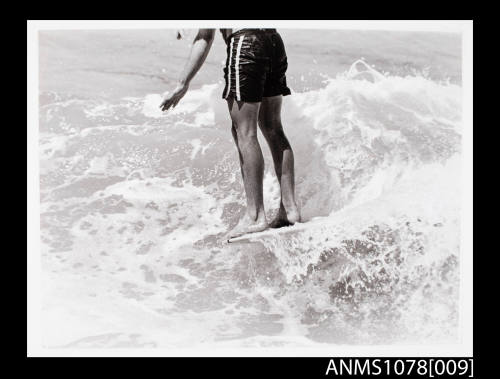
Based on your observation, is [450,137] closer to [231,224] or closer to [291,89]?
[291,89]

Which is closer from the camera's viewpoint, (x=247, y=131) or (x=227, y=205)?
(x=247, y=131)

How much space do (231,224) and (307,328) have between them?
68 centimetres

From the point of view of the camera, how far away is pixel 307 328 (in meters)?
3.27

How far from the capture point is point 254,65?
125 inches

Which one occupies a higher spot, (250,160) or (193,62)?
(193,62)

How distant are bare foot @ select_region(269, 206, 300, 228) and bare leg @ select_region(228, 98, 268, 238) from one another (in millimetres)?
66

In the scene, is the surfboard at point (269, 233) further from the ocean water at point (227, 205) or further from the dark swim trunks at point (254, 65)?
the dark swim trunks at point (254, 65)

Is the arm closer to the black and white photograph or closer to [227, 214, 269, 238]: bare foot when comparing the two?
the black and white photograph

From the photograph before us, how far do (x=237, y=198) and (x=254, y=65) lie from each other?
70 cm

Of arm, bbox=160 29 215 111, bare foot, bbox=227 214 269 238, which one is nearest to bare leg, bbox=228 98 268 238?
bare foot, bbox=227 214 269 238

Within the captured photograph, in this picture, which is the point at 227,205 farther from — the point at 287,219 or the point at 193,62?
the point at 193,62

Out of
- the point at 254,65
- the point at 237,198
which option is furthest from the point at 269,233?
the point at 254,65

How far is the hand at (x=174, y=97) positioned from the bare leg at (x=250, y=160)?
27 centimetres

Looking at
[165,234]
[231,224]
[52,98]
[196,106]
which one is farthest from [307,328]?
[52,98]
